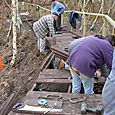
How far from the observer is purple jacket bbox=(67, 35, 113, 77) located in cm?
463

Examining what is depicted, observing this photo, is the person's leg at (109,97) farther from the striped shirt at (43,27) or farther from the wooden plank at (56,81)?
the striped shirt at (43,27)

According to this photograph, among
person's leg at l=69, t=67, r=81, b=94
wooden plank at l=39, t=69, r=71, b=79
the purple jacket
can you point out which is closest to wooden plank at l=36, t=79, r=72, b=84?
wooden plank at l=39, t=69, r=71, b=79

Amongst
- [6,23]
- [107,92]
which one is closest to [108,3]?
[6,23]

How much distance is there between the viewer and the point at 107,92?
125 inches

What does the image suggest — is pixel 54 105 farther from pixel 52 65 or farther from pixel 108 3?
pixel 108 3

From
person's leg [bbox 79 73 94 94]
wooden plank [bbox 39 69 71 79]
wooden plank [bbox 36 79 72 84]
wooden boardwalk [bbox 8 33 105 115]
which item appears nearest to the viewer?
wooden boardwalk [bbox 8 33 105 115]

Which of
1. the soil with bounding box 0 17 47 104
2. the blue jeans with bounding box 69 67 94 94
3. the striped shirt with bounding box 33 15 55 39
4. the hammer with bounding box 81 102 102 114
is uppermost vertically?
the striped shirt with bounding box 33 15 55 39

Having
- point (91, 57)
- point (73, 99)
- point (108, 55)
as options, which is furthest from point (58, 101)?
point (108, 55)

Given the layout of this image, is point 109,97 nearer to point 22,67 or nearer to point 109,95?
point 109,95

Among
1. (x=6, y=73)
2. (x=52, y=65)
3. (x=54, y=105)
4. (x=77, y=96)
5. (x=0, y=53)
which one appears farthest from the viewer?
(x=0, y=53)

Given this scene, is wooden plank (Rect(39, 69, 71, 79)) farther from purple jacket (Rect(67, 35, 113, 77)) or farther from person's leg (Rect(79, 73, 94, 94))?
purple jacket (Rect(67, 35, 113, 77))

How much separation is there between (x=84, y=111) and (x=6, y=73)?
5.18m

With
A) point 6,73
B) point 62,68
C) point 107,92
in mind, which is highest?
point 107,92

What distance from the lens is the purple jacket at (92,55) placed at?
4.63m
